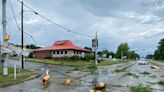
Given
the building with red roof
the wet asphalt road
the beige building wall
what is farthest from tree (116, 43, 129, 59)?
the wet asphalt road

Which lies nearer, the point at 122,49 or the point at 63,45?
the point at 63,45

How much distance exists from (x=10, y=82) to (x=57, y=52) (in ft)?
211

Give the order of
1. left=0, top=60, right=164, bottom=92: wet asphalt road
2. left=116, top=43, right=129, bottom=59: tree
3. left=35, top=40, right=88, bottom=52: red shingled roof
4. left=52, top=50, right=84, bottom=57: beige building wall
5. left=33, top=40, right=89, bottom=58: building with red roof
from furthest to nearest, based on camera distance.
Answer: left=116, top=43, right=129, bottom=59: tree
left=35, top=40, right=88, bottom=52: red shingled roof
left=33, top=40, right=89, bottom=58: building with red roof
left=52, top=50, right=84, bottom=57: beige building wall
left=0, top=60, right=164, bottom=92: wet asphalt road

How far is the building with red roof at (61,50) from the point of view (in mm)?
84375

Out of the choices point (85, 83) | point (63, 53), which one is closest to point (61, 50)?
point (63, 53)

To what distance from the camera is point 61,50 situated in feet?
279

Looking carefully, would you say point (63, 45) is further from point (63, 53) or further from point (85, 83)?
point (85, 83)

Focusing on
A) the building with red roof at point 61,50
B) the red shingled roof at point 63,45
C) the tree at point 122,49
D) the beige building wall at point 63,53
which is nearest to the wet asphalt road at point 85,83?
the beige building wall at point 63,53

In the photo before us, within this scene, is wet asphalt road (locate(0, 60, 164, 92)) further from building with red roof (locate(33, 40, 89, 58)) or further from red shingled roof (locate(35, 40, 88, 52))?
red shingled roof (locate(35, 40, 88, 52))

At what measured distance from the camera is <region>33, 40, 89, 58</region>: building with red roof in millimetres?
84375

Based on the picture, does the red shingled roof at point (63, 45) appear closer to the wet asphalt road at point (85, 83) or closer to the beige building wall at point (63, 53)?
the beige building wall at point (63, 53)

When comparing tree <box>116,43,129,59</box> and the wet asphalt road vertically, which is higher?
tree <box>116,43,129,59</box>

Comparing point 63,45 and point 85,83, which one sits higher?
point 63,45

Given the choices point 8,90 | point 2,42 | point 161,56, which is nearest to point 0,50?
point 2,42
